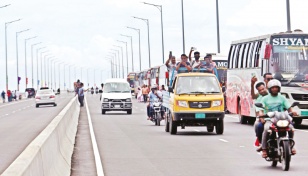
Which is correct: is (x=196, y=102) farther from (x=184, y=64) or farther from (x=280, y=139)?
(x=280, y=139)

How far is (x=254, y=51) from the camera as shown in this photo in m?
34.4

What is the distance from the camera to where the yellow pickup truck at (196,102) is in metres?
27.5

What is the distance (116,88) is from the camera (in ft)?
164

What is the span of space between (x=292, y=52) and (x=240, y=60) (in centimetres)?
469

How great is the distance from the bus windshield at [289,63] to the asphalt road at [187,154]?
104 inches

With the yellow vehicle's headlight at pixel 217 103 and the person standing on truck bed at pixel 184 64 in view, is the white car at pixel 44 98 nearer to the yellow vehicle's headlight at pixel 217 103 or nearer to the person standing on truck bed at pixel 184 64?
the person standing on truck bed at pixel 184 64

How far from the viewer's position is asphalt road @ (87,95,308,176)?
635 inches

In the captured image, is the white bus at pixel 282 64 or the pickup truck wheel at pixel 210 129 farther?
the white bus at pixel 282 64

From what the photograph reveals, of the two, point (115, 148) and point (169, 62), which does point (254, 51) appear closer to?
point (169, 62)

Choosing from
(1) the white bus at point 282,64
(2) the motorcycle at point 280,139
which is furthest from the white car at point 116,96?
(2) the motorcycle at point 280,139

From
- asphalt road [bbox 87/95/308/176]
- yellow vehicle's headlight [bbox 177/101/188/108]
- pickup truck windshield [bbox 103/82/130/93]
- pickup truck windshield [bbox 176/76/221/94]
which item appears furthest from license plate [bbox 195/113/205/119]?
pickup truck windshield [bbox 103/82/130/93]

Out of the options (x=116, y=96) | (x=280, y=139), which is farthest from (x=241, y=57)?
(x=280, y=139)

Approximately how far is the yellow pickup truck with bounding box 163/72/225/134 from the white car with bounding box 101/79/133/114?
66.8ft

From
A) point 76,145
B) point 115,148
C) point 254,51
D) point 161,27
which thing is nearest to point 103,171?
point 115,148
